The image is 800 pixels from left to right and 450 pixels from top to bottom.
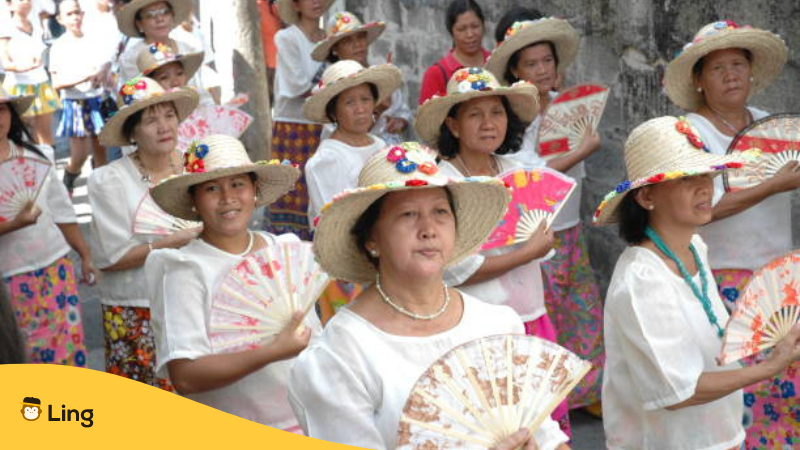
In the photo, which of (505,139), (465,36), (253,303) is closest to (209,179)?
(253,303)

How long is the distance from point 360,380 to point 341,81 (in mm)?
3508

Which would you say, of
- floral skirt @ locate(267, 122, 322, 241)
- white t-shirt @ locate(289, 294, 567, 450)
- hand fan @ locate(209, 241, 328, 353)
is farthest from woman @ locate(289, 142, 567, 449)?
floral skirt @ locate(267, 122, 322, 241)

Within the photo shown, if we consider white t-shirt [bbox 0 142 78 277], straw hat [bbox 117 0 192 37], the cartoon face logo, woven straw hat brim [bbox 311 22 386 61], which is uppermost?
straw hat [bbox 117 0 192 37]

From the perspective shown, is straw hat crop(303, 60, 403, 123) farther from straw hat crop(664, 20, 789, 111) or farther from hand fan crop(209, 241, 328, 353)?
hand fan crop(209, 241, 328, 353)

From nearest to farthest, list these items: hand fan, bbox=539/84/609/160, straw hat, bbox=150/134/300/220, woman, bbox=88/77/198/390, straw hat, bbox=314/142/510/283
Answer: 1. straw hat, bbox=314/142/510/283
2. straw hat, bbox=150/134/300/220
3. woman, bbox=88/77/198/390
4. hand fan, bbox=539/84/609/160

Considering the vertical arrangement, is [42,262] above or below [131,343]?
above

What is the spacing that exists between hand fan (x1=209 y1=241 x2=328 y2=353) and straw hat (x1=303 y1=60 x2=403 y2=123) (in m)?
2.51

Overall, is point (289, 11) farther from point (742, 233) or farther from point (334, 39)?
point (742, 233)

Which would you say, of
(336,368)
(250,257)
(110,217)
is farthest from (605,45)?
(336,368)

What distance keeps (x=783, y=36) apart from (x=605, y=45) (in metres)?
1.37

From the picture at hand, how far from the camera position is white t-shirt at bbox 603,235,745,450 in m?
3.56

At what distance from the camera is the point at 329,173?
6.13 meters

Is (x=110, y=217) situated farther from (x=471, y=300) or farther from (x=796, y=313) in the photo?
(x=796, y=313)

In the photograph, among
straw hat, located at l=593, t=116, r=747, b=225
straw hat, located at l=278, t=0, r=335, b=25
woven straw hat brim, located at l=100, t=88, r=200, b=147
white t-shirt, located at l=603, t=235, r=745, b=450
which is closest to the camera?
white t-shirt, located at l=603, t=235, r=745, b=450
